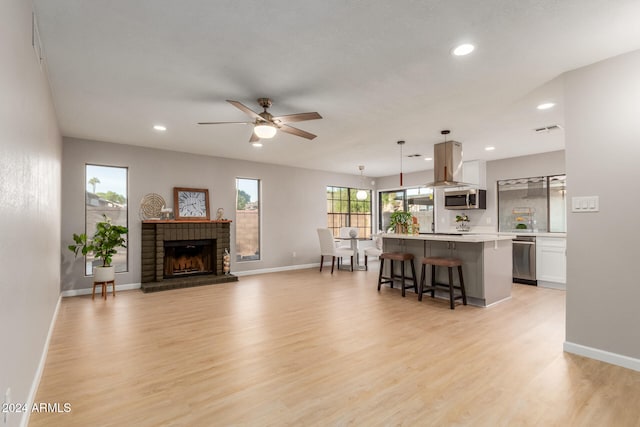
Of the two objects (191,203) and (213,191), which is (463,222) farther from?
(191,203)

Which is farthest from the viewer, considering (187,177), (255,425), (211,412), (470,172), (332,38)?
(470,172)

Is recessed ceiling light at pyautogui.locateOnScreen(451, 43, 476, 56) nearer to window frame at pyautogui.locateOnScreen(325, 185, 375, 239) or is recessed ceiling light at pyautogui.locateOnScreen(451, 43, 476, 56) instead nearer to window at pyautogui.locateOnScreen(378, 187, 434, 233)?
window at pyautogui.locateOnScreen(378, 187, 434, 233)

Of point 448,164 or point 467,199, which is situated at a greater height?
point 448,164

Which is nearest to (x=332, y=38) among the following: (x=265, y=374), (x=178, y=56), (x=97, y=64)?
(x=178, y=56)

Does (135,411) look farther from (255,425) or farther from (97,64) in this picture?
(97,64)

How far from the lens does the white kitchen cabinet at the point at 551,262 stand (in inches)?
212

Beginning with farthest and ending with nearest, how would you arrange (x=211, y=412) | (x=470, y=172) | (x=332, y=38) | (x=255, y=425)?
1. (x=470, y=172)
2. (x=332, y=38)
3. (x=211, y=412)
4. (x=255, y=425)

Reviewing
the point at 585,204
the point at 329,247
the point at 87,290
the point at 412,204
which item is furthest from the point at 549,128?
the point at 87,290

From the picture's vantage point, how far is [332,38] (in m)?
2.35

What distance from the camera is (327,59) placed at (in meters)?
2.66

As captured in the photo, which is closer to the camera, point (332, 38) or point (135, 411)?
point (135, 411)

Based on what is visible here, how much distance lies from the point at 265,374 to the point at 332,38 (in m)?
2.59

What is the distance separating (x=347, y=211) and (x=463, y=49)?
22.1 feet

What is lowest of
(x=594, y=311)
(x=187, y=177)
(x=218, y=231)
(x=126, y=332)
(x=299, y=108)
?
(x=126, y=332)
